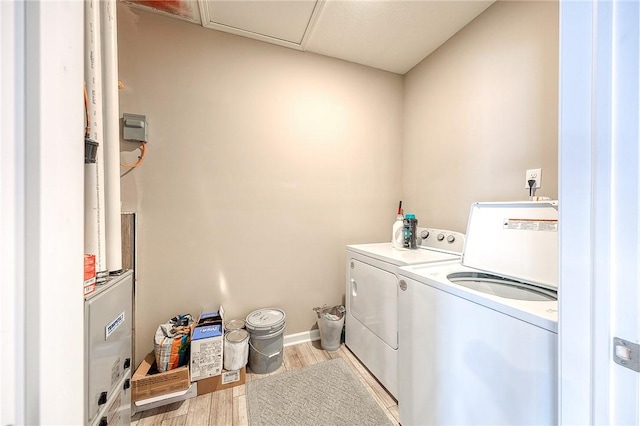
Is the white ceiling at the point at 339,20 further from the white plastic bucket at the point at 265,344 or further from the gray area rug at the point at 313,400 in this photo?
the gray area rug at the point at 313,400

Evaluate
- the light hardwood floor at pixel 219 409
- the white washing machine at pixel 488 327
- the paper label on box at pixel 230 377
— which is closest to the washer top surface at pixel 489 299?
the white washing machine at pixel 488 327

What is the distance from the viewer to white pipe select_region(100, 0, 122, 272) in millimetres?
998

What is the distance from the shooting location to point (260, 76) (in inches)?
75.3

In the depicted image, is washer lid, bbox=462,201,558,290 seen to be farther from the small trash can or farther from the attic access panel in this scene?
the attic access panel

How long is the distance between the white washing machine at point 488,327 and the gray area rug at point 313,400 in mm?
258

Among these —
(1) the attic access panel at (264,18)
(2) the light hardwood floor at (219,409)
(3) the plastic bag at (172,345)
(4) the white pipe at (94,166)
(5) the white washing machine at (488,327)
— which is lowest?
(2) the light hardwood floor at (219,409)

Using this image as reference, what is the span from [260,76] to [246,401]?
2.31m

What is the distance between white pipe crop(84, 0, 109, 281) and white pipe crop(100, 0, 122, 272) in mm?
87

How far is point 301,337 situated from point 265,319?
0.48 metres

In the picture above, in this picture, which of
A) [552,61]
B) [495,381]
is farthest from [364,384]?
[552,61]

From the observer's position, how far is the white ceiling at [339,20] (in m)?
1.58

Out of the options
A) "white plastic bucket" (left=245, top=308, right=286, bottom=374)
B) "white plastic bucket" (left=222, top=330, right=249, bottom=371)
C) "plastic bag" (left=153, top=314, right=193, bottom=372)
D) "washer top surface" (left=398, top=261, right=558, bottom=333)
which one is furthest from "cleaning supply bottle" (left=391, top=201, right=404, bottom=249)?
"plastic bag" (left=153, top=314, right=193, bottom=372)

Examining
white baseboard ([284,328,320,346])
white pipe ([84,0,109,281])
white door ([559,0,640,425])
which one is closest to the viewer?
white door ([559,0,640,425])

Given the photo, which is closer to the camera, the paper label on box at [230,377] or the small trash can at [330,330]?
the paper label on box at [230,377]
